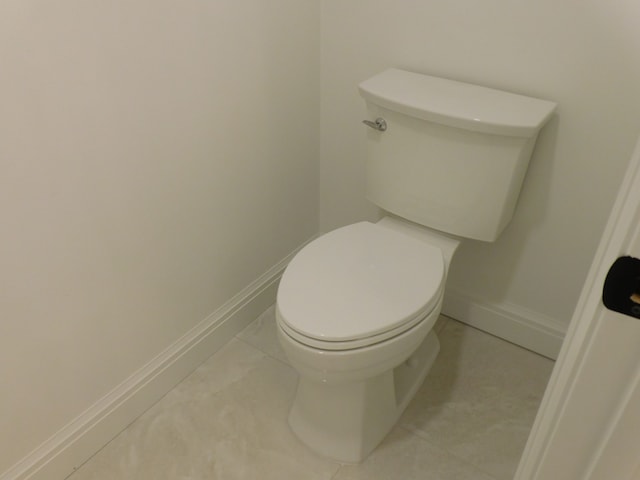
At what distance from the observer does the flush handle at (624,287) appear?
417 mm

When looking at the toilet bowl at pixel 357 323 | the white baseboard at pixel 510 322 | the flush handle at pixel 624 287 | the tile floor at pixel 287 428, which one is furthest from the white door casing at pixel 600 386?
the white baseboard at pixel 510 322

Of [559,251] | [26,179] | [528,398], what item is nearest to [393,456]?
[528,398]

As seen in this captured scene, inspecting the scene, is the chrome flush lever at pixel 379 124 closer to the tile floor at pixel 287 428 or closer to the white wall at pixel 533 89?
the white wall at pixel 533 89

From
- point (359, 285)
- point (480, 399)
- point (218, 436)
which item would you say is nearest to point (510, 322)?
point (480, 399)

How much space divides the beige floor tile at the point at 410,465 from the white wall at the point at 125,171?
619 millimetres

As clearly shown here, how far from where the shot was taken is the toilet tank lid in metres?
1.19

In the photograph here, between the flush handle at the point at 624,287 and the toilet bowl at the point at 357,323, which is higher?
the flush handle at the point at 624,287

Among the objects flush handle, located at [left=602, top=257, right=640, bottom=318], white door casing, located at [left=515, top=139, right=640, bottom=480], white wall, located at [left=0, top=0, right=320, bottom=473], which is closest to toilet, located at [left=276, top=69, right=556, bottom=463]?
white wall, located at [left=0, top=0, right=320, bottom=473]

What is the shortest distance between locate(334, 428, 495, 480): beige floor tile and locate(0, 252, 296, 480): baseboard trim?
0.54 meters

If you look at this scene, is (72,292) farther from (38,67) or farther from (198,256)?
(38,67)

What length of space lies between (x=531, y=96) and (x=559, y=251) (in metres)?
0.44

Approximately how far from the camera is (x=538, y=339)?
1.60m

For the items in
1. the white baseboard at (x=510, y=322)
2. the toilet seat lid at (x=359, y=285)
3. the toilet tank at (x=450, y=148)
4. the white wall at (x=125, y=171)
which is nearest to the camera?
the white wall at (x=125, y=171)

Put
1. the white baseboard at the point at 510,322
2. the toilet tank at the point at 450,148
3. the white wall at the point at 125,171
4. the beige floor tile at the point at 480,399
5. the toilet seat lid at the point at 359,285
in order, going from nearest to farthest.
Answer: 1. the white wall at the point at 125,171
2. the toilet seat lid at the point at 359,285
3. the toilet tank at the point at 450,148
4. the beige floor tile at the point at 480,399
5. the white baseboard at the point at 510,322
